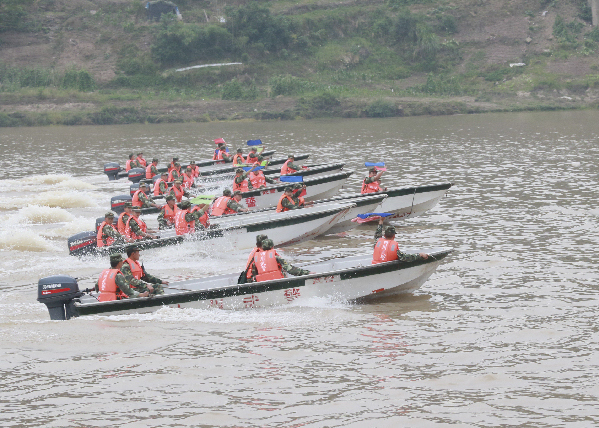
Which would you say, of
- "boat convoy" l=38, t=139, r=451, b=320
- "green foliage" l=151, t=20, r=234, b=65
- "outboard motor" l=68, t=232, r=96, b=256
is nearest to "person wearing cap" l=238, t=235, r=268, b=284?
"boat convoy" l=38, t=139, r=451, b=320

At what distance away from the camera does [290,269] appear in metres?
14.0

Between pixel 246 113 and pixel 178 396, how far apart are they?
50.2 meters

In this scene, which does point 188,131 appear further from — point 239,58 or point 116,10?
point 116,10

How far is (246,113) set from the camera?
2346 inches

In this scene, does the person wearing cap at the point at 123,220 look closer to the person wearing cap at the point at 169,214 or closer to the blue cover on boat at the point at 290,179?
the person wearing cap at the point at 169,214

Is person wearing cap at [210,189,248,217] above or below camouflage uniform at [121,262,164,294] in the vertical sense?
above

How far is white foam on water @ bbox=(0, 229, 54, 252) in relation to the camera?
19500mm

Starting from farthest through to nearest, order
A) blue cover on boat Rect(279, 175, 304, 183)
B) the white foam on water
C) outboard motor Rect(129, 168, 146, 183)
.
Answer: outboard motor Rect(129, 168, 146, 183), blue cover on boat Rect(279, 175, 304, 183), the white foam on water

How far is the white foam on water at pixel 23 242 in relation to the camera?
1950 centimetres

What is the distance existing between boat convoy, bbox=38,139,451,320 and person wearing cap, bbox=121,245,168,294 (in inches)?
14.6

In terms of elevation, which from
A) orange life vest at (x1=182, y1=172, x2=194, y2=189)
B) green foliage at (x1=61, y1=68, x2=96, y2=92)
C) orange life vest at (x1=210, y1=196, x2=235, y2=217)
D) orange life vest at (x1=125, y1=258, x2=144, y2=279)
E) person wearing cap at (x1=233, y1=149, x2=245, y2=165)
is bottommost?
orange life vest at (x1=125, y1=258, x2=144, y2=279)

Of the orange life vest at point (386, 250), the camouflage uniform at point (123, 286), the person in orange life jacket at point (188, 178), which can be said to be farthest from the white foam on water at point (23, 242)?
the orange life vest at point (386, 250)

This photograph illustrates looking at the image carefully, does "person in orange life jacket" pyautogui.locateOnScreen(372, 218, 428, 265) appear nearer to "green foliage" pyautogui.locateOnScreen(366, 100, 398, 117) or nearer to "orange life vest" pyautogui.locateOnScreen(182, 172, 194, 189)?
"orange life vest" pyautogui.locateOnScreen(182, 172, 194, 189)

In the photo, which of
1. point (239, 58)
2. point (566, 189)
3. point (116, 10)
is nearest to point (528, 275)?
point (566, 189)
